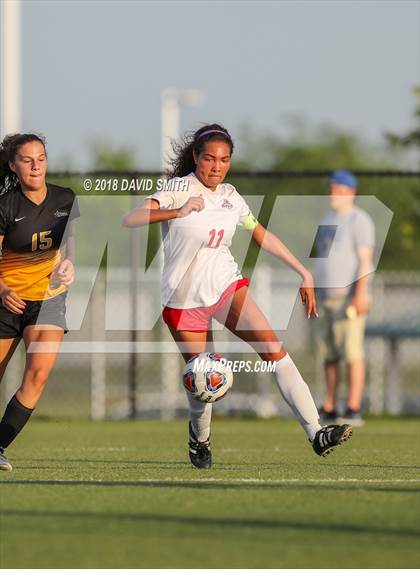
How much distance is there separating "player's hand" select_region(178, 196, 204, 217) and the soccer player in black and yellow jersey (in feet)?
2.73

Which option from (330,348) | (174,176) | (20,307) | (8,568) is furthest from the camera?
(330,348)

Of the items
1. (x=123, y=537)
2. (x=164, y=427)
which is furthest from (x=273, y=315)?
(x=123, y=537)

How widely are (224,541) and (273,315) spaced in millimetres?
17504

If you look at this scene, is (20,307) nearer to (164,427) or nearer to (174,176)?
(174,176)

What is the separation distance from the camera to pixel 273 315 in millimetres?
22703

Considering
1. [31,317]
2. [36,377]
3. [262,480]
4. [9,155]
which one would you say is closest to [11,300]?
[31,317]

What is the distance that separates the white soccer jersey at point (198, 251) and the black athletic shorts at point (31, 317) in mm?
682

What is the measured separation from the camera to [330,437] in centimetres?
824

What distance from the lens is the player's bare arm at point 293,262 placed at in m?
8.52

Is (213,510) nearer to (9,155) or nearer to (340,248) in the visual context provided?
(9,155)

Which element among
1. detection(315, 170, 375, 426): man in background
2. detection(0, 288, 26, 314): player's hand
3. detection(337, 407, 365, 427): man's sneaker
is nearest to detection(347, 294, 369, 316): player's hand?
detection(315, 170, 375, 426): man in background

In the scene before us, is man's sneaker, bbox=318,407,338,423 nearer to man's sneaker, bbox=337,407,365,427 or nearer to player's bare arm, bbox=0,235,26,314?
man's sneaker, bbox=337,407,365,427

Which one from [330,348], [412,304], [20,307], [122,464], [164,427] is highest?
[20,307]

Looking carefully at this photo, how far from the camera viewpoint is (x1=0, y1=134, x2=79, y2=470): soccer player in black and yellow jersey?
8.43 m
